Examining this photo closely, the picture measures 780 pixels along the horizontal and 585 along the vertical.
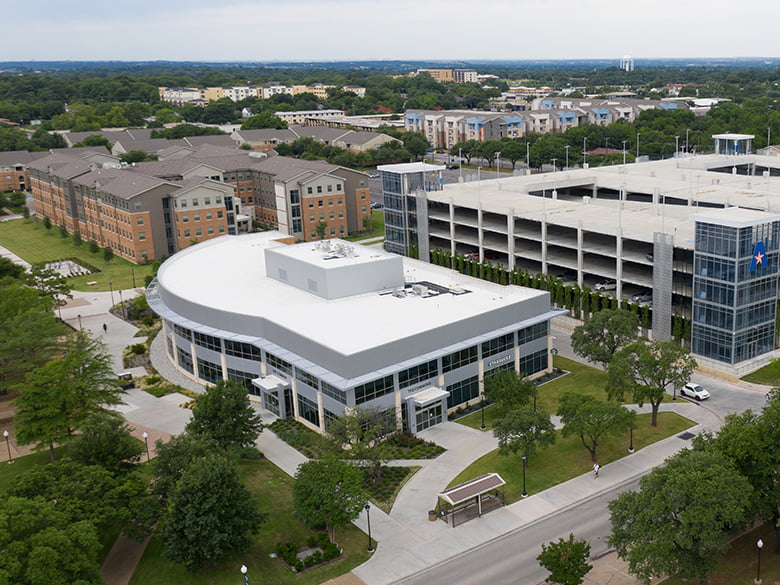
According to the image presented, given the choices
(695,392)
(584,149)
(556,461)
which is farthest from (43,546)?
(584,149)

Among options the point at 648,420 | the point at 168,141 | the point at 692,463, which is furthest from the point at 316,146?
the point at 692,463

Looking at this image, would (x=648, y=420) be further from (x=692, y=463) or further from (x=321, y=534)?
(x=321, y=534)

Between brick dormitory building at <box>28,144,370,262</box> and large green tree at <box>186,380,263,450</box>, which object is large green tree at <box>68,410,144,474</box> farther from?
brick dormitory building at <box>28,144,370,262</box>

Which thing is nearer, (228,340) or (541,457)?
(541,457)

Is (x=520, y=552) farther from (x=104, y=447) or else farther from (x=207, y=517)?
(x=104, y=447)

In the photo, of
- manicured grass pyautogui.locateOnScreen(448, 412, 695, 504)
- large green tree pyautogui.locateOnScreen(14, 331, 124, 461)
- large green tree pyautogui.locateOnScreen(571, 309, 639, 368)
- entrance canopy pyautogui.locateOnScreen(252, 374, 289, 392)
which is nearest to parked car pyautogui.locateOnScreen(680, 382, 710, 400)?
manicured grass pyautogui.locateOnScreen(448, 412, 695, 504)

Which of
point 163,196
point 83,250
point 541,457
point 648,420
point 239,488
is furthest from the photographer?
point 83,250
